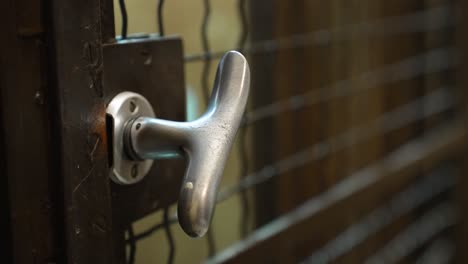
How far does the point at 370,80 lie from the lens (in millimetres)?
1247

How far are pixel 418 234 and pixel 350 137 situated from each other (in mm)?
481

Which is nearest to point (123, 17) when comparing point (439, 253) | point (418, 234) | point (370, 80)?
point (370, 80)

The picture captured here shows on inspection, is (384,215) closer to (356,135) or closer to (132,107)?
(356,135)

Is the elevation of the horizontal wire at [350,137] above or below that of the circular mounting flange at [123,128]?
below

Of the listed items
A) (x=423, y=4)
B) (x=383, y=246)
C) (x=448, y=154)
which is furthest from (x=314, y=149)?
(x=423, y=4)

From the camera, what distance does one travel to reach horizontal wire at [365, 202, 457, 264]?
1.34 meters

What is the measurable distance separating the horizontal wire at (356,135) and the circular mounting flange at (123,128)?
11.9 inches

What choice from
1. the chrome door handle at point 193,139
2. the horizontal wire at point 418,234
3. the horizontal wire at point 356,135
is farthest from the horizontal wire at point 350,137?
the horizontal wire at point 418,234

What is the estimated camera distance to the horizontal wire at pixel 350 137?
2.62 feet

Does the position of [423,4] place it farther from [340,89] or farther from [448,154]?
[340,89]

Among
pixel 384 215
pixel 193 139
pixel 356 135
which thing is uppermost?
pixel 193 139

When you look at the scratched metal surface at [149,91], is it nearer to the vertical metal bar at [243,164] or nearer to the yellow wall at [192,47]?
the yellow wall at [192,47]

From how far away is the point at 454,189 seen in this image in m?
1.56

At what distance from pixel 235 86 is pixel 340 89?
745mm
